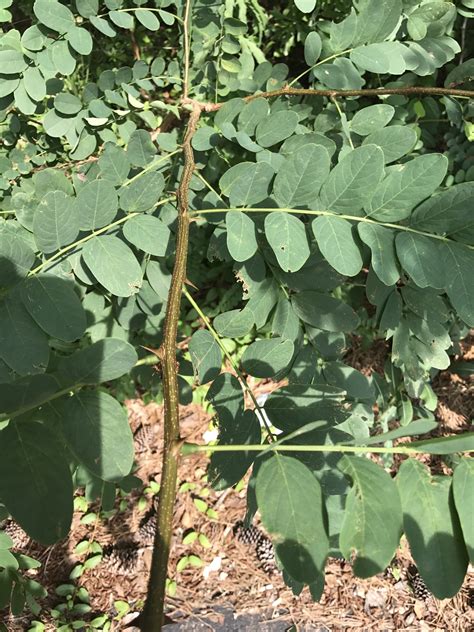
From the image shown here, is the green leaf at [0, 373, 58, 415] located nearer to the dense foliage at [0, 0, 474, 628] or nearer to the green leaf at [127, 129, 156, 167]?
the dense foliage at [0, 0, 474, 628]

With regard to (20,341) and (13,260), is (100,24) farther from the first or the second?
(20,341)

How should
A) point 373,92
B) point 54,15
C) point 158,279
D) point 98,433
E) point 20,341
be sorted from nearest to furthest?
1. point 98,433
2. point 20,341
3. point 373,92
4. point 54,15
5. point 158,279

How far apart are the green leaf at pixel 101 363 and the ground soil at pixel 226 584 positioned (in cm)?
123

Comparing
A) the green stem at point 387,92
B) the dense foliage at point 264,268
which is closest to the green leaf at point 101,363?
the dense foliage at point 264,268

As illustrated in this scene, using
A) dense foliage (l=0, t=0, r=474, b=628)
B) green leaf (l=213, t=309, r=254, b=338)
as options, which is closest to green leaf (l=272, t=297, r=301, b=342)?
dense foliage (l=0, t=0, r=474, b=628)

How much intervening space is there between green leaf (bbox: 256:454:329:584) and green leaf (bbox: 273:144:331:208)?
1.79 ft

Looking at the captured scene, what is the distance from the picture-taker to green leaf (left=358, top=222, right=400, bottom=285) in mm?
1020

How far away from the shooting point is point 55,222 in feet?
3.13

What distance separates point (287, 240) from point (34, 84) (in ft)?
2.77

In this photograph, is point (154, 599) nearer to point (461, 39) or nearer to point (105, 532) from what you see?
point (105, 532)

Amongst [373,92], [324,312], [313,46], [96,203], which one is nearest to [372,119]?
[373,92]

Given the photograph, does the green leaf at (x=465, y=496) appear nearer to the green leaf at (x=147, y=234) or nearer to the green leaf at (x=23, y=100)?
the green leaf at (x=147, y=234)

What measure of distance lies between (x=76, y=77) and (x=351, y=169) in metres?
1.73

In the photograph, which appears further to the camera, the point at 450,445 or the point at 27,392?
the point at 27,392
